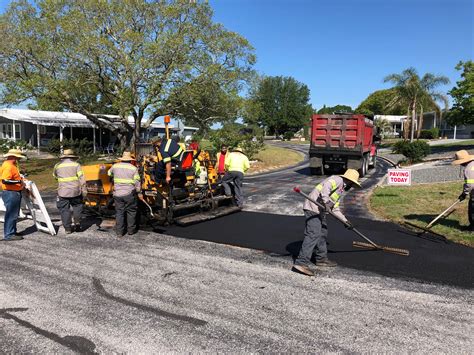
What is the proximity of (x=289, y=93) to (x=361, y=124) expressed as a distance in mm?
55546

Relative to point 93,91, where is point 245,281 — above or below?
below

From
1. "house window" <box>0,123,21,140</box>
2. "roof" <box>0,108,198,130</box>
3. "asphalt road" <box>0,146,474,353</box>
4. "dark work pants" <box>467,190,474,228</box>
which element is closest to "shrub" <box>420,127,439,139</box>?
"roof" <box>0,108,198,130</box>

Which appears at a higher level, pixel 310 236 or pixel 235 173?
pixel 235 173

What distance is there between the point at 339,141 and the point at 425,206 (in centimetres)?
748

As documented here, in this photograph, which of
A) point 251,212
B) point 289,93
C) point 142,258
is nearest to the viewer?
point 142,258

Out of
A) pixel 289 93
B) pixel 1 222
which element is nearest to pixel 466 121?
pixel 1 222

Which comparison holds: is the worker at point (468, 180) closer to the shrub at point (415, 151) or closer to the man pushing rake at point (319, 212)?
the man pushing rake at point (319, 212)

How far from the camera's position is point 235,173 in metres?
9.18

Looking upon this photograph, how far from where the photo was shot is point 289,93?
231 ft

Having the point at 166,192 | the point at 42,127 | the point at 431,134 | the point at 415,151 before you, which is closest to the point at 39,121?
the point at 42,127

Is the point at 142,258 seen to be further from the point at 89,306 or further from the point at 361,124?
the point at 361,124

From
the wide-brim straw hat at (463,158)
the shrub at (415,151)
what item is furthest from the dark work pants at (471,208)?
the shrub at (415,151)

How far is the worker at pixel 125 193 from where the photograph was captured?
22.9 feet

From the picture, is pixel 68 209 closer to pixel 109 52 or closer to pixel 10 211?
pixel 10 211
